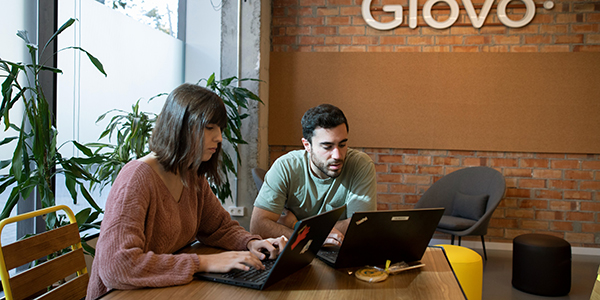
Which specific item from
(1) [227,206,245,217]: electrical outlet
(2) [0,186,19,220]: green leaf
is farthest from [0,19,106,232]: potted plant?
(1) [227,206,245,217]: electrical outlet

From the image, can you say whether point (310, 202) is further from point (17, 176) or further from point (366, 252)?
point (17, 176)

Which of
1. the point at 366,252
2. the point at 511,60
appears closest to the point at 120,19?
the point at 366,252

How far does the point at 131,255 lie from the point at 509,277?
318 centimetres

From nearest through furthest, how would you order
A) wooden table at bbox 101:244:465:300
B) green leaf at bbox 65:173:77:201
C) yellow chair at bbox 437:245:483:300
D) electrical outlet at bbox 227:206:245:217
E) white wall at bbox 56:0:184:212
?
wooden table at bbox 101:244:465:300 → green leaf at bbox 65:173:77:201 → yellow chair at bbox 437:245:483:300 → white wall at bbox 56:0:184:212 → electrical outlet at bbox 227:206:245:217

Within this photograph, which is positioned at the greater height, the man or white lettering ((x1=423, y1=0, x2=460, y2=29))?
white lettering ((x1=423, y1=0, x2=460, y2=29))

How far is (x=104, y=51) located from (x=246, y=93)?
113cm

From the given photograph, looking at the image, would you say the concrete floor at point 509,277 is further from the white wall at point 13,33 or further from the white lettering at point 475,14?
the white wall at point 13,33

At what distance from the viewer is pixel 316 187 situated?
86.2 inches

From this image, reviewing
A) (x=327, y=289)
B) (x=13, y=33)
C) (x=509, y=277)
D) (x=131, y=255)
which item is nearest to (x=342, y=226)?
(x=327, y=289)

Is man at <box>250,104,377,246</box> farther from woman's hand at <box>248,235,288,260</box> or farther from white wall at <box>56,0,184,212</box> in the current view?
white wall at <box>56,0,184,212</box>

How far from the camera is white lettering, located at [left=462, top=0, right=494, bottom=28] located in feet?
13.6

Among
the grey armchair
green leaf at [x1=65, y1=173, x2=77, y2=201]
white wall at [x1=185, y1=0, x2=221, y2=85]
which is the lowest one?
the grey armchair

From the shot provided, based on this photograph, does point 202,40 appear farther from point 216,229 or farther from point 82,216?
point 216,229

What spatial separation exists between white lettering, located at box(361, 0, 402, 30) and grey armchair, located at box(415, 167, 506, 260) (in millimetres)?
1572
